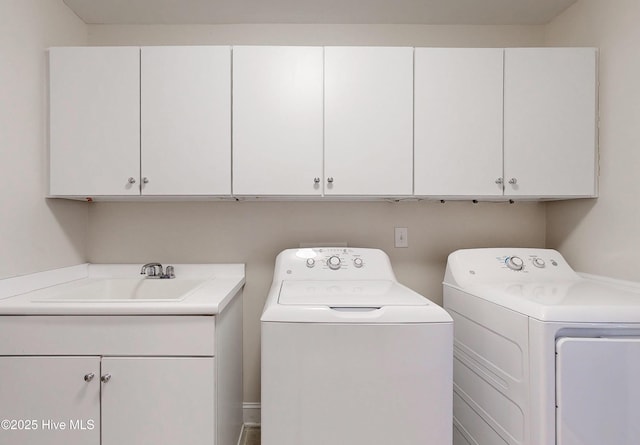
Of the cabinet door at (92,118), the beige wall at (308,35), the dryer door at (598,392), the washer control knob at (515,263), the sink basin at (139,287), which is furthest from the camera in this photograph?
the beige wall at (308,35)

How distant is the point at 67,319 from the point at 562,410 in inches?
70.4

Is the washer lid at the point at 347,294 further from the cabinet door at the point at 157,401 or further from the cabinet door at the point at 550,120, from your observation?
the cabinet door at the point at 550,120

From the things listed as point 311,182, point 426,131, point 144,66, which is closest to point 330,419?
point 311,182

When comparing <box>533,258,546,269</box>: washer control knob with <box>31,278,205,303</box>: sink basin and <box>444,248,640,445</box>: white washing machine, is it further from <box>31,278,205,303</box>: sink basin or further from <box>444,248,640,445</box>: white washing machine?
<box>31,278,205,303</box>: sink basin

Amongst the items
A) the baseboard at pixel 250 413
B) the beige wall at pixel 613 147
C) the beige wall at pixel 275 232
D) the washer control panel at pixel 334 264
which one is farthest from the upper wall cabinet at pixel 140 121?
the beige wall at pixel 613 147

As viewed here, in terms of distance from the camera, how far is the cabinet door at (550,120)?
1629mm

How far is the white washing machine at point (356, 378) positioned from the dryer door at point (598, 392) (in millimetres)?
366

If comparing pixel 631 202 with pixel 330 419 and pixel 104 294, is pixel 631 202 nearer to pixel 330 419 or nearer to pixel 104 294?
pixel 330 419

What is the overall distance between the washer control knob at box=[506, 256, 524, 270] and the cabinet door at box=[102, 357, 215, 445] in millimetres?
1531

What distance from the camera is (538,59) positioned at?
5.35 ft

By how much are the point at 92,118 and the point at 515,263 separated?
2.26 m

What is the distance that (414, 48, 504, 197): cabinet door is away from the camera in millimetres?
1625

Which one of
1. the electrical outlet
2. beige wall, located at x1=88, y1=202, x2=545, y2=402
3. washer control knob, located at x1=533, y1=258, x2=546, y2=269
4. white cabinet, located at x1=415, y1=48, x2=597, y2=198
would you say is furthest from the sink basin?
washer control knob, located at x1=533, y1=258, x2=546, y2=269

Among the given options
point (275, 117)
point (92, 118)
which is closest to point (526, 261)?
point (275, 117)
